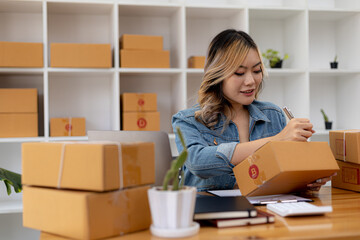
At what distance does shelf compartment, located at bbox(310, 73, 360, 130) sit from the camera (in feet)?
11.7

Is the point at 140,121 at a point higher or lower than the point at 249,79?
lower

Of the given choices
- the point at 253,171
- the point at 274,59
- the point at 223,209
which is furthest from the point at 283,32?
the point at 223,209

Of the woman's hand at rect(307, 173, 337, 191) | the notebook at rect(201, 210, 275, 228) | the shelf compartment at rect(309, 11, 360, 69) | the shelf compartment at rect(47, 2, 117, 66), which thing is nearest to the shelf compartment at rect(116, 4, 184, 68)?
the shelf compartment at rect(47, 2, 117, 66)

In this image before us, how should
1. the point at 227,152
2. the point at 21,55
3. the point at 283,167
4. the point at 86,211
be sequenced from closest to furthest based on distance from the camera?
1. the point at 86,211
2. the point at 283,167
3. the point at 227,152
4. the point at 21,55

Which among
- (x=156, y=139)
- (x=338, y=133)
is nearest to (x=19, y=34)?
(x=156, y=139)

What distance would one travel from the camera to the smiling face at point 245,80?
1837mm

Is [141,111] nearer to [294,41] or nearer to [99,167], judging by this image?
[294,41]

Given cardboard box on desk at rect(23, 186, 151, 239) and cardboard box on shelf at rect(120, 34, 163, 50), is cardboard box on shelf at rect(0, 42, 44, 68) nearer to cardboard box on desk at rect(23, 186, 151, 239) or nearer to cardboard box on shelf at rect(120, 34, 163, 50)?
cardboard box on shelf at rect(120, 34, 163, 50)

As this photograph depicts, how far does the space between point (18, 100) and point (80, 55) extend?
495 mm

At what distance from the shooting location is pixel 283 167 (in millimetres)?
1233

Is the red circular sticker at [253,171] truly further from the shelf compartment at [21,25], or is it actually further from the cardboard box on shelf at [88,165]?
the shelf compartment at [21,25]

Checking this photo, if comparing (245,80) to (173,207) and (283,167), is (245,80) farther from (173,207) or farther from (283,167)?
(173,207)

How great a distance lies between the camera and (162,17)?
340cm

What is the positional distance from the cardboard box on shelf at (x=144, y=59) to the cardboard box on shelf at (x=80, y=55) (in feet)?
0.35
